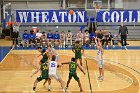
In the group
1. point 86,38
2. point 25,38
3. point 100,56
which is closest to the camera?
point 100,56

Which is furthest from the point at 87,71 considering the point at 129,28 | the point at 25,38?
the point at 129,28

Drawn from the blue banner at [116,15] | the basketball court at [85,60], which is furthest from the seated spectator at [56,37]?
the blue banner at [116,15]

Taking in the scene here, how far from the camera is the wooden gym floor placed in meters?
16.4

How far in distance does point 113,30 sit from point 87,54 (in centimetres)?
875

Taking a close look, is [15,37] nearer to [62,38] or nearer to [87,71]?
[62,38]

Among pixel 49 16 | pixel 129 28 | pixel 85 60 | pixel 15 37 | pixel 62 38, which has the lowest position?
pixel 85 60

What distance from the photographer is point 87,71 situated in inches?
798

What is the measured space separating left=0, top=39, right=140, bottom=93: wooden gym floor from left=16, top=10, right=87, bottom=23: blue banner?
255 inches

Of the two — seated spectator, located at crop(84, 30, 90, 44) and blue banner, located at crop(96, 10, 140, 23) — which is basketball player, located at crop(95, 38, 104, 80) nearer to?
seated spectator, located at crop(84, 30, 90, 44)

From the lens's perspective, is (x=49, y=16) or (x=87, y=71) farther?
(x=49, y=16)

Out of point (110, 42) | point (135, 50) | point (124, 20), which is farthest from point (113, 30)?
point (135, 50)

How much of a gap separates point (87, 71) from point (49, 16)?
47.4 feet

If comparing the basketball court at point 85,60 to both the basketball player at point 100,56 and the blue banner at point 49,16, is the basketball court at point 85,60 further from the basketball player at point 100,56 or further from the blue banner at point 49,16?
the basketball player at point 100,56

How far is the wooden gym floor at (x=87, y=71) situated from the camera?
16438 mm
